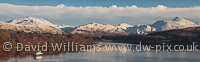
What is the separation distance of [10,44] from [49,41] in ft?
144

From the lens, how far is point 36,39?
539 feet

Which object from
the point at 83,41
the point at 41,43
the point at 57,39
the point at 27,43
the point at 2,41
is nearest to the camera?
the point at 2,41

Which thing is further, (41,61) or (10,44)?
(10,44)

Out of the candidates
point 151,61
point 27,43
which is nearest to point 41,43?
point 27,43

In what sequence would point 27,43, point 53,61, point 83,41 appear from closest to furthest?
1. point 53,61
2. point 27,43
3. point 83,41

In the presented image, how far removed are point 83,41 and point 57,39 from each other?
2367cm

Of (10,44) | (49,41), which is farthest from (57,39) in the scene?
(10,44)

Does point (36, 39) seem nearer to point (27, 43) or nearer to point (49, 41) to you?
point (49, 41)

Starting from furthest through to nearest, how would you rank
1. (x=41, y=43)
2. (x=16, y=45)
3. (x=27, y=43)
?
1. (x=41, y=43)
2. (x=27, y=43)
3. (x=16, y=45)

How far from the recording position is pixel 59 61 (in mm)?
79688

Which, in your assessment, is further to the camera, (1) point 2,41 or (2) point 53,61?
(1) point 2,41

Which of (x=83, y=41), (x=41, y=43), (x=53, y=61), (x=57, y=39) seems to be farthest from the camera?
(x=83, y=41)

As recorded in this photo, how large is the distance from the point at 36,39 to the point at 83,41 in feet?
139

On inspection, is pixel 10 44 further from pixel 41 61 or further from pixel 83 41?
pixel 83 41
